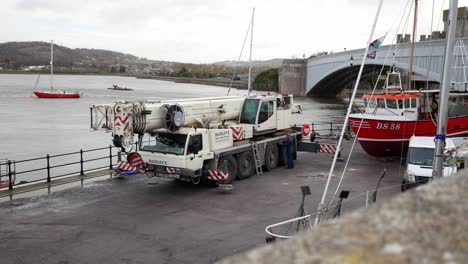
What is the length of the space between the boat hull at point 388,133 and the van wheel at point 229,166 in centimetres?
775

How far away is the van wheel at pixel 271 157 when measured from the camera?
20438 millimetres

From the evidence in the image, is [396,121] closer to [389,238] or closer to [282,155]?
[282,155]

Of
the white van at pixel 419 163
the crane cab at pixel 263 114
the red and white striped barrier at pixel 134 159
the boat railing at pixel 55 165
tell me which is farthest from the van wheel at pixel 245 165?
the white van at pixel 419 163

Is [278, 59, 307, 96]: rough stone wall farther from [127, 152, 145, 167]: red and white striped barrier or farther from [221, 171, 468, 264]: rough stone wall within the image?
[221, 171, 468, 264]: rough stone wall

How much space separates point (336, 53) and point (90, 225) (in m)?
64.4

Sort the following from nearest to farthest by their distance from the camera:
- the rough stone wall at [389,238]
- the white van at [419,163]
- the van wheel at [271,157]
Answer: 1. the rough stone wall at [389,238]
2. the white van at [419,163]
3. the van wheel at [271,157]

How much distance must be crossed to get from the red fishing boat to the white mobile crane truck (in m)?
5.50

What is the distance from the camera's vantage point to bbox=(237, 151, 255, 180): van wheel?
18750 mm

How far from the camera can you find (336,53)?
2881 inches

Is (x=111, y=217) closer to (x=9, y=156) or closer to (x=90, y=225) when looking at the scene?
(x=90, y=225)

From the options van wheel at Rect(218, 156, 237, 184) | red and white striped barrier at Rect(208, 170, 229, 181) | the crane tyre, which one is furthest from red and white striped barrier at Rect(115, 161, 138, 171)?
the crane tyre

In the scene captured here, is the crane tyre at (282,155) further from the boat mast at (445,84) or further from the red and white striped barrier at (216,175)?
the boat mast at (445,84)

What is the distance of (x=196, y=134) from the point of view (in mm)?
16672

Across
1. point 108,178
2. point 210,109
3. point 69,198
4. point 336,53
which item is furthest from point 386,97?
point 336,53
